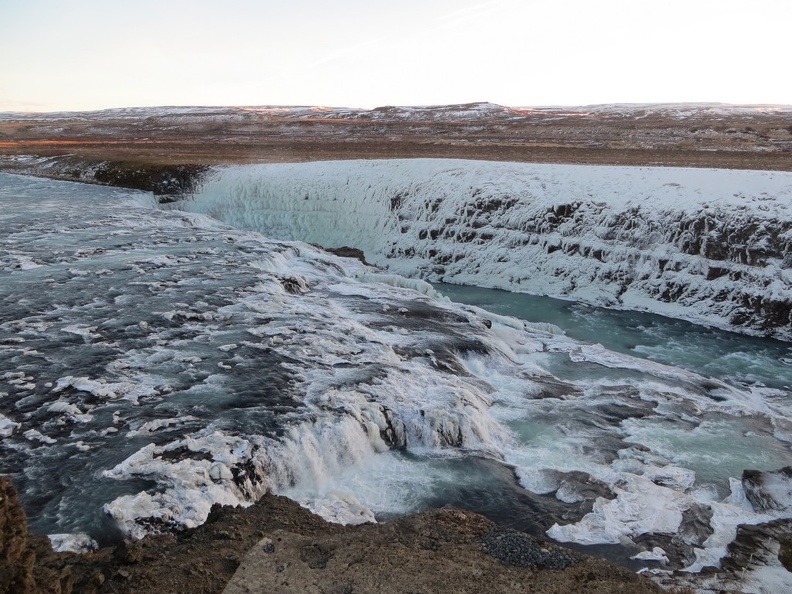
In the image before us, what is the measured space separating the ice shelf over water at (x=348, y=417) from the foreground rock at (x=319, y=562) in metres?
1.08

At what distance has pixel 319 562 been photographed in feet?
21.9

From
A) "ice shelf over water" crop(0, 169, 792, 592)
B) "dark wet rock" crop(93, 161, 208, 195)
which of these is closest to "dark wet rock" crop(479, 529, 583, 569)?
"ice shelf over water" crop(0, 169, 792, 592)

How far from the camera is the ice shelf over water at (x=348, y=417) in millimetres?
8977

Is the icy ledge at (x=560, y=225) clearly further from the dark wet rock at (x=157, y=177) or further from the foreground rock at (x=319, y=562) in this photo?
the foreground rock at (x=319, y=562)

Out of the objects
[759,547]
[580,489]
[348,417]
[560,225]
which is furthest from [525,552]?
[560,225]

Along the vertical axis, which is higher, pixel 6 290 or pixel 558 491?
pixel 6 290

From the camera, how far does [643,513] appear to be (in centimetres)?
967

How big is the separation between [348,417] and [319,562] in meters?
4.24

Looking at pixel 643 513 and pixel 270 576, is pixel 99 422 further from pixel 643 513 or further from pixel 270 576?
pixel 643 513

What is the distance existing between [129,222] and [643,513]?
2282cm

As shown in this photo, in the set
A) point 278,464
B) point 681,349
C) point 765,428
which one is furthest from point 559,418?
point 681,349

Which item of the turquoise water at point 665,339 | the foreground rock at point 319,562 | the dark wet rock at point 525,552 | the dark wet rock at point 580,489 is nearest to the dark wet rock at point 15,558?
the foreground rock at point 319,562

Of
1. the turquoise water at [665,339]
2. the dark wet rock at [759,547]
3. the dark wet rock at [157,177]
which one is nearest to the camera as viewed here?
the dark wet rock at [759,547]

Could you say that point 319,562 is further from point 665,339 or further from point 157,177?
point 157,177
